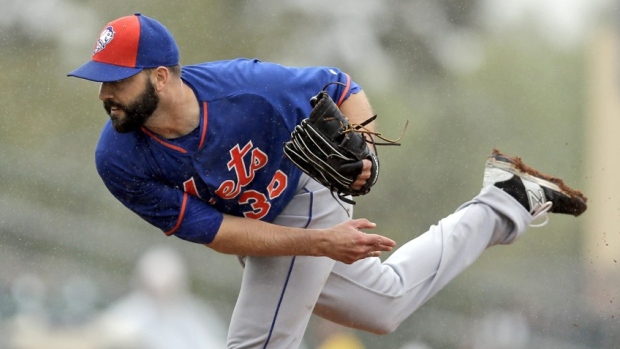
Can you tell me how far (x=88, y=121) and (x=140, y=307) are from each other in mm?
2697

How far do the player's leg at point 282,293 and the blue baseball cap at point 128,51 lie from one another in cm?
68

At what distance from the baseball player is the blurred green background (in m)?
3.38

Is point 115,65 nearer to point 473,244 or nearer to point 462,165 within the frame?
point 473,244

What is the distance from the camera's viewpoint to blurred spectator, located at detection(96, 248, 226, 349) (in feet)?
18.6

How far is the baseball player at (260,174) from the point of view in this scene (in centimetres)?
332

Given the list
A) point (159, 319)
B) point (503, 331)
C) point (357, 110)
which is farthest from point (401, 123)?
point (357, 110)

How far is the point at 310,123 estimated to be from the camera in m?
3.30

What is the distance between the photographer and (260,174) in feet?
11.7

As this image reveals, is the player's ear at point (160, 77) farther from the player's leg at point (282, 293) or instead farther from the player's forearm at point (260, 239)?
the player's leg at point (282, 293)

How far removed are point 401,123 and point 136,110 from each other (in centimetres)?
506

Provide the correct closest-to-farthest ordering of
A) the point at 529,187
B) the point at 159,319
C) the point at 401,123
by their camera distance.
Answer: the point at 529,187, the point at 159,319, the point at 401,123

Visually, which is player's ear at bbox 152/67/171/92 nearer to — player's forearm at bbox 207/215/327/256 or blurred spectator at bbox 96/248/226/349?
player's forearm at bbox 207/215/327/256

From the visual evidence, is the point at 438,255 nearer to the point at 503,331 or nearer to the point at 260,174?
the point at 260,174

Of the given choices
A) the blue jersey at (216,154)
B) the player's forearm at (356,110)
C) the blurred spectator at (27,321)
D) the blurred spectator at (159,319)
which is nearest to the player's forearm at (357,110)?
the player's forearm at (356,110)
